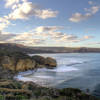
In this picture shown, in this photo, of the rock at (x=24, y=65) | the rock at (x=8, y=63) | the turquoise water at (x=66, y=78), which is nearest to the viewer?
the turquoise water at (x=66, y=78)

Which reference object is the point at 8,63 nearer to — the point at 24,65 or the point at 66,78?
the point at 24,65

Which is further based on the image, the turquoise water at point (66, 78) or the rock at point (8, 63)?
the rock at point (8, 63)

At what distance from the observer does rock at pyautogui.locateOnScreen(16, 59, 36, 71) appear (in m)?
27.3

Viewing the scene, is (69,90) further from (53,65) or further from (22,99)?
A: (53,65)

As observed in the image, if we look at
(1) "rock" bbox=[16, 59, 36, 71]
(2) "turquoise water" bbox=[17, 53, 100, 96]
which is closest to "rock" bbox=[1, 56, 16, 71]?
(1) "rock" bbox=[16, 59, 36, 71]

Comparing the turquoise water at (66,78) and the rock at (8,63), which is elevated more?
the rock at (8,63)

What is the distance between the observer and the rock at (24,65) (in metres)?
27.3

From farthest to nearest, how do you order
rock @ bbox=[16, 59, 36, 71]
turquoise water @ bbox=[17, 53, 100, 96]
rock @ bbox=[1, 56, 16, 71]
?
rock @ bbox=[16, 59, 36, 71] < rock @ bbox=[1, 56, 16, 71] < turquoise water @ bbox=[17, 53, 100, 96]

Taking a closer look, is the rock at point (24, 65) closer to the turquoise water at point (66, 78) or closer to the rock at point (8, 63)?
the rock at point (8, 63)

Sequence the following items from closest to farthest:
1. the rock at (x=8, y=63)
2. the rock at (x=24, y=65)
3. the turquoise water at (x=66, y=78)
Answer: the turquoise water at (x=66, y=78)
the rock at (x=8, y=63)
the rock at (x=24, y=65)

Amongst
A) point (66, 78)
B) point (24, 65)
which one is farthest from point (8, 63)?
point (66, 78)

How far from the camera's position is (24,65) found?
93.5 ft

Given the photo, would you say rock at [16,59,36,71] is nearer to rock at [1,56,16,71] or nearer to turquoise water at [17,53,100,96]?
rock at [1,56,16,71]

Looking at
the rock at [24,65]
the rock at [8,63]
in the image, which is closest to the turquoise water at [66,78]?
the rock at [24,65]
